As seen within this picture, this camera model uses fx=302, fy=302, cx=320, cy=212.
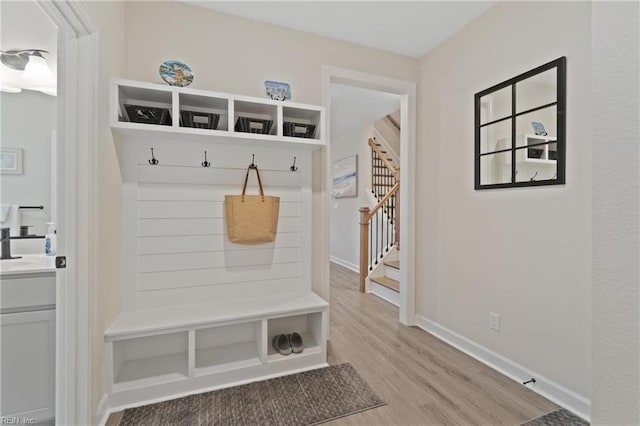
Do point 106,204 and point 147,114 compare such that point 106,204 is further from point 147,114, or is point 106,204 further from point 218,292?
point 218,292

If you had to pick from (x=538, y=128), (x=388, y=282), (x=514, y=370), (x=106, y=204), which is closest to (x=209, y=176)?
(x=106, y=204)

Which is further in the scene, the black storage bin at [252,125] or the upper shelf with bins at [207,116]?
the black storage bin at [252,125]

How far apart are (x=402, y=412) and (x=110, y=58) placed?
2.58m

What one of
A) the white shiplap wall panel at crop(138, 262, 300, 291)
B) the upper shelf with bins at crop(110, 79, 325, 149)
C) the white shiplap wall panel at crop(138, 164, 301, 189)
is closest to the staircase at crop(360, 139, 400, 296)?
the white shiplap wall panel at crop(138, 262, 300, 291)

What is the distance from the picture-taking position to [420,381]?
6.44 feet

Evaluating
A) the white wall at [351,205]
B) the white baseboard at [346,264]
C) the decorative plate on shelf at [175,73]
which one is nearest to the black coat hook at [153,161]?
the decorative plate on shelf at [175,73]

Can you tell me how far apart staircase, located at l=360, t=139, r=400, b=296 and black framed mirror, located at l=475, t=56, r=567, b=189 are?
6.21 ft

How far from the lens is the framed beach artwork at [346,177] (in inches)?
220

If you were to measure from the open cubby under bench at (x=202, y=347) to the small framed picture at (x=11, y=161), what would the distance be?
3.72 ft

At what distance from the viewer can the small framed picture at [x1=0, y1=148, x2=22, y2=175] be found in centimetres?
187

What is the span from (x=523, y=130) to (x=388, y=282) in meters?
2.36

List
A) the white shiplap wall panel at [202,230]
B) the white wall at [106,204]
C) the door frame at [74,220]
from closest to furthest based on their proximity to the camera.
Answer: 1. the door frame at [74,220]
2. the white wall at [106,204]
3. the white shiplap wall panel at [202,230]

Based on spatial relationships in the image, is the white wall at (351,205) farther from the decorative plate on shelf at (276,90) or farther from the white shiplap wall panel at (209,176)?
the decorative plate on shelf at (276,90)

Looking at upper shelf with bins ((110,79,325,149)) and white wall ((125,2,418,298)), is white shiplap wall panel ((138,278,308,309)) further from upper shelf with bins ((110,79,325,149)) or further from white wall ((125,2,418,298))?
upper shelf with bins ((110,79,325,149))
